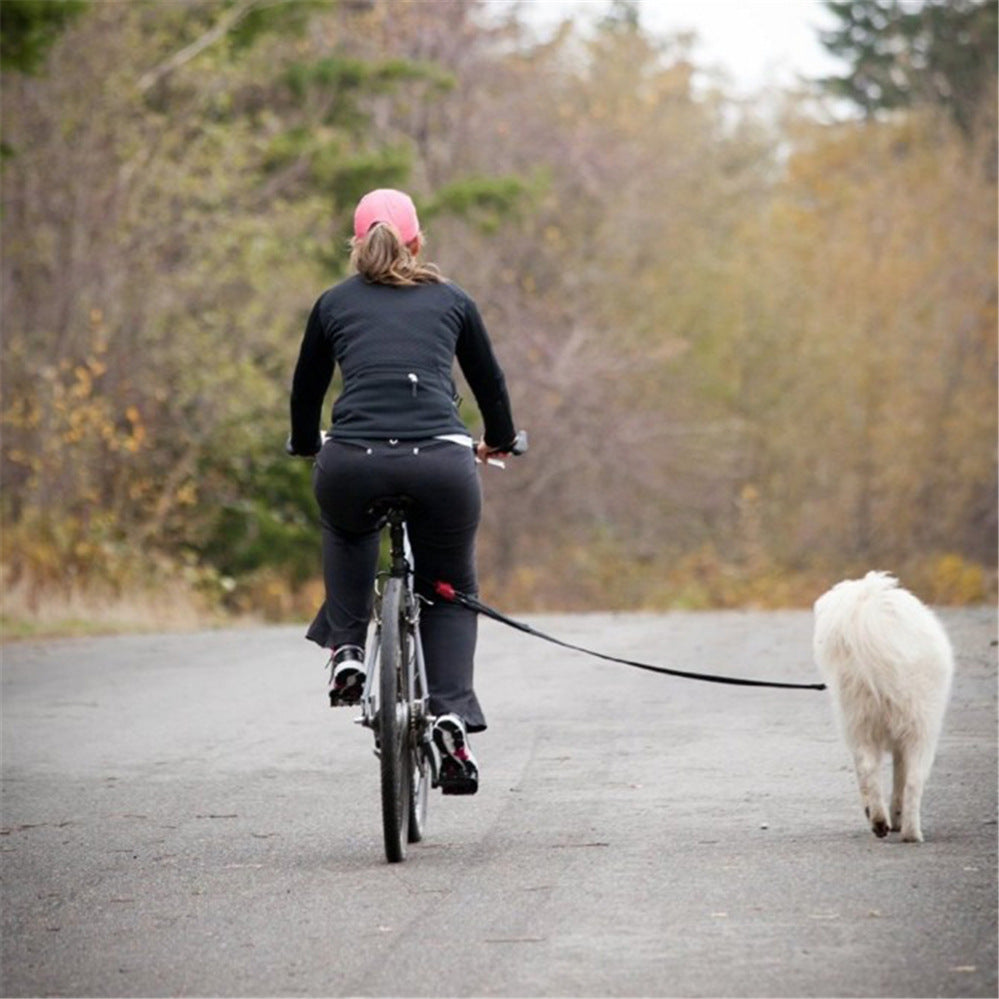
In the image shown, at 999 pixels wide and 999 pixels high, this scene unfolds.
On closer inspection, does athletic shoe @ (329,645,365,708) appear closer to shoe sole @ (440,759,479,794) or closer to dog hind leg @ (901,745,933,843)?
shoe sole @ (440,759,479,794)

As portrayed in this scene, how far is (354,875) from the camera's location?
7.01 m

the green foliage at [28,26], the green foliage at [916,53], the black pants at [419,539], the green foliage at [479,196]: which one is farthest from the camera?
the green foliage at [916,53]

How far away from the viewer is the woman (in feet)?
24.2

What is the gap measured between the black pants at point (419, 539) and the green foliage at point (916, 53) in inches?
1421

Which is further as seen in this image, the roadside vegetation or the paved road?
the roadside vegetation

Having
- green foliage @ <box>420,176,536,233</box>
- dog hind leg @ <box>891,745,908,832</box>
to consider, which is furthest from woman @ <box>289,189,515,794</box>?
green foliage @ <box>420,176,536,233</box>

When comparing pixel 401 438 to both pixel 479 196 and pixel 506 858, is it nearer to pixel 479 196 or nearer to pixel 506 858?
pixel 506 858

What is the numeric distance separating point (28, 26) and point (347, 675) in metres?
14.1

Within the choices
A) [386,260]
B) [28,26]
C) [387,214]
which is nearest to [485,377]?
[386,260]

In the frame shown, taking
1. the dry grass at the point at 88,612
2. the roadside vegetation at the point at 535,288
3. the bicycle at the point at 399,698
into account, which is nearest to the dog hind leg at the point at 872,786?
the bicycle at the point at 399,698

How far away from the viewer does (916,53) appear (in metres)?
46.3

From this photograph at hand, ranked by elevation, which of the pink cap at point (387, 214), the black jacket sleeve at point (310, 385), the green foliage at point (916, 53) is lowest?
the black jacket sleeve at point (310, 385)

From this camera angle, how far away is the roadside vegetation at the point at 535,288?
25.7 metres

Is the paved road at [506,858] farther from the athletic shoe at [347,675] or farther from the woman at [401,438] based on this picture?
the woman at [401,438]
